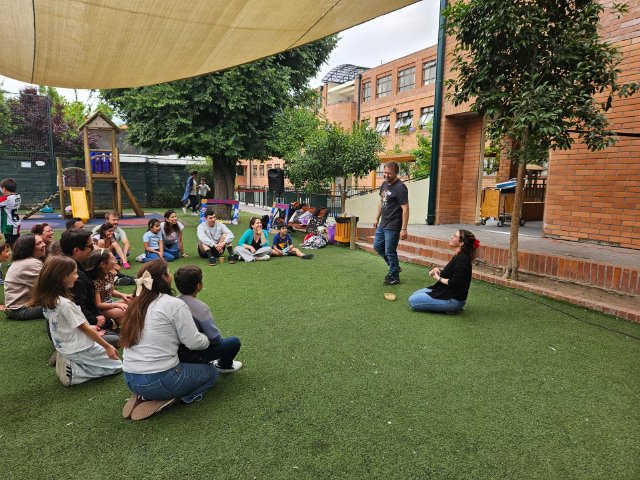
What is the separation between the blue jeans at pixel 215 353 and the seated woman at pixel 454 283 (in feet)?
8.49

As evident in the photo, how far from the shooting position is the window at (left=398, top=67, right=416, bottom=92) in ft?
106

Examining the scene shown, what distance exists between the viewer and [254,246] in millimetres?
8711

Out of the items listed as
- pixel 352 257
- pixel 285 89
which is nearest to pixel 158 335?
pixel 352 257

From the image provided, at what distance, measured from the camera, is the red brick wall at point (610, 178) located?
21.4ft

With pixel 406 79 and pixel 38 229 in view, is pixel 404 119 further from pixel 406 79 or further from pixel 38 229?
pixel 38 229

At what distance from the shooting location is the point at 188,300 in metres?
3.12

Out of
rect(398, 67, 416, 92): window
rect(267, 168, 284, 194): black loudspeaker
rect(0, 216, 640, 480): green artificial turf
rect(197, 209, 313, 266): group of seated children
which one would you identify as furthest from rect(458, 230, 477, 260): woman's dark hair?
rect(398, 67, 416, 92): window

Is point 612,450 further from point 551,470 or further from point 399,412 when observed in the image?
point 399,412

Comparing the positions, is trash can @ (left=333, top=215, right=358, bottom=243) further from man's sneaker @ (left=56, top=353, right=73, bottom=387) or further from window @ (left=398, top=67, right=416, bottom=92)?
window @ (left=398, top=67, right=416, bottom=92)

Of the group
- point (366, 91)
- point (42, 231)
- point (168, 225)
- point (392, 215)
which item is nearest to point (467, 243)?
point (392, 215)

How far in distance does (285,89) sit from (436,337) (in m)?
12.2

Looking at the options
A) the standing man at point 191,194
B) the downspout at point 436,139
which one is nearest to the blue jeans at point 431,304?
the downspout at point 436,139

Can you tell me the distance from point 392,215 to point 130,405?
4.60m

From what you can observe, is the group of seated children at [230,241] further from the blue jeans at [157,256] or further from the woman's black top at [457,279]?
the woman's black top at [457,279]
